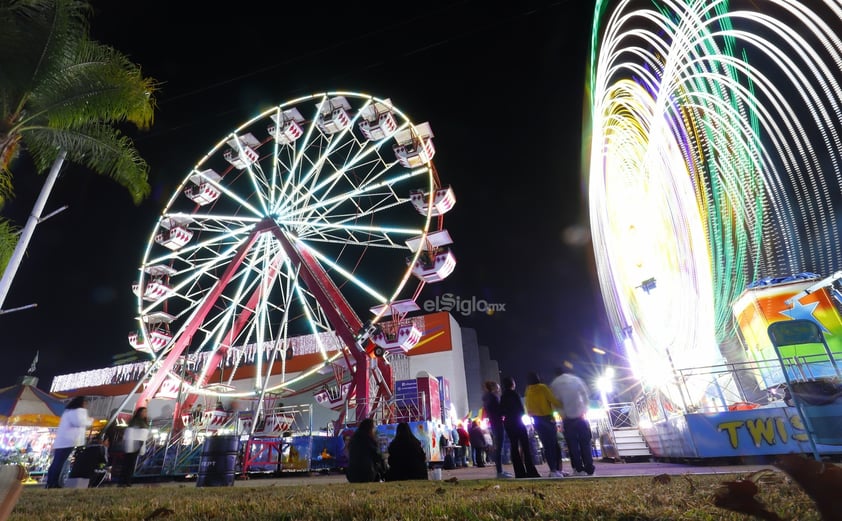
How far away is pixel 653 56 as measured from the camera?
1223 cm

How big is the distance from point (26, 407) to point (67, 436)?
11.9 m

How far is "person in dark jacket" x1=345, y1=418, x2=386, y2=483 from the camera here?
6.07 m

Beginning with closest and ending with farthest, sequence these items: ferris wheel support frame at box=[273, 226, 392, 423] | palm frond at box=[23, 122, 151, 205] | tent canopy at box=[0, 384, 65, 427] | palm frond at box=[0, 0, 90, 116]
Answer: palm frond at box=[0, 0, 90, 116]
palm frond at box=[23, 122, 151, 205]
ferris wheel support frame at box=[273, 226, 392, 423]
tent canopy at box=[0, 384, 65, 427]

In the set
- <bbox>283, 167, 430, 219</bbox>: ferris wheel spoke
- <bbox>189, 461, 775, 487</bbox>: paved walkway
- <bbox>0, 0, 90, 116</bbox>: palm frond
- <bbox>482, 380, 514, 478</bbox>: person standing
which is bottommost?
<bbox>189, 461, 775, 487</bbox>: paved walkway

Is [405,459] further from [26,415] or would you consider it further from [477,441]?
[26,415]

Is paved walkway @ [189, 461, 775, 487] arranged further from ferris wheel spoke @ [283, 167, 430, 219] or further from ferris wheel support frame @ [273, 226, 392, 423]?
ferris wheel spoke @ [283, 167, 430, 219]

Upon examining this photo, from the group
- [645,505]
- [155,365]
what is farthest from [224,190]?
[645,505]

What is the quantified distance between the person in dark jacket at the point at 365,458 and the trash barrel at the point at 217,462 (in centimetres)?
236

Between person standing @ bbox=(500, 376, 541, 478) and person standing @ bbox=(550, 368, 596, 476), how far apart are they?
2.40 feet

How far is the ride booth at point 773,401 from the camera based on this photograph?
5117mm

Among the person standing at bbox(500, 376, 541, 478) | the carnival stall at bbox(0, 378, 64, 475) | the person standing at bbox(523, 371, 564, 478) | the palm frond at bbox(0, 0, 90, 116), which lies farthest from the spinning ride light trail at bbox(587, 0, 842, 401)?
the carnival stall at bbox(0, 378, 64, 475)

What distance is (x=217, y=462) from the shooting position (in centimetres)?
712

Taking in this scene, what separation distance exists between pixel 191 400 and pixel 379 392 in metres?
9.30

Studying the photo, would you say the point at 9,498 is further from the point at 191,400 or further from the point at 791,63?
the point at 191,400
